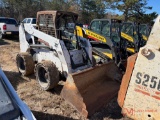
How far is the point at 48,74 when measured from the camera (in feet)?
16.2

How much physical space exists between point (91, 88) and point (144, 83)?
223 cm

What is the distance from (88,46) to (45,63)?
134 cm

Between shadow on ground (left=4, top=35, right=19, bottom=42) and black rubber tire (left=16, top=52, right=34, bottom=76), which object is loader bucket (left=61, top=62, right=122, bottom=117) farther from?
shadow on ground (left=4, top=35, right=19, bottom=42)

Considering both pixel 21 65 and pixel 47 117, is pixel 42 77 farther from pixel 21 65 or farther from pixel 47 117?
pixel 47 117

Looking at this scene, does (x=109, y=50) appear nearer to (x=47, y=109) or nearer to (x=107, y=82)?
(x=107, y=82)

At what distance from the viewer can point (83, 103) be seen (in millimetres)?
4016

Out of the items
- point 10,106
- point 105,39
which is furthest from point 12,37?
point 10,106

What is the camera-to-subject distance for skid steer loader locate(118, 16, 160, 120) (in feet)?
7.88

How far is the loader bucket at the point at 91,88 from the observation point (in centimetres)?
411

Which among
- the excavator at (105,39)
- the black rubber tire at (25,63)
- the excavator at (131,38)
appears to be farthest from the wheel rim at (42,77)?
the excavator at (131,38)

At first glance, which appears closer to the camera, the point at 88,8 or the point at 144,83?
the point at 144,83

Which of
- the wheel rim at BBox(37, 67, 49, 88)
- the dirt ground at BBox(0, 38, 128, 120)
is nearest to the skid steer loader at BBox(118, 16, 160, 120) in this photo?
the dirt ground at BBox(0, 38, 128, 120)

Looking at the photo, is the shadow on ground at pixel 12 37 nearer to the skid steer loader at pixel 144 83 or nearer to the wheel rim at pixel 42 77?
the wheel rim at pixel 42 77

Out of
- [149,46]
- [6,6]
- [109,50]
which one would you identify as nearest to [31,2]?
[6,6]
